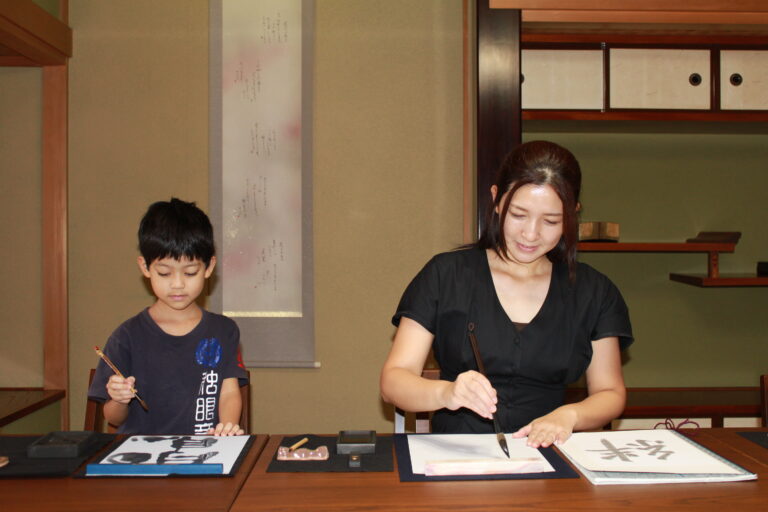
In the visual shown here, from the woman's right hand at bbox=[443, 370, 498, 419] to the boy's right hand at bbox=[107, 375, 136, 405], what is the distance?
696 mm

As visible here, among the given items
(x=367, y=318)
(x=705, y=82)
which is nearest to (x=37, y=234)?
(x=367, y=318)

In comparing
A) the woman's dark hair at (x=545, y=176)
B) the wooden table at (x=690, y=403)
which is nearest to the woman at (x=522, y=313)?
the woman's dark hair at (x=545, y=176)

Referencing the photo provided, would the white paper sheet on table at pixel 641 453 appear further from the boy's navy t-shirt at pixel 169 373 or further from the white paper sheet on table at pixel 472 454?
the boy's navy t-shirt at pixel 169 373

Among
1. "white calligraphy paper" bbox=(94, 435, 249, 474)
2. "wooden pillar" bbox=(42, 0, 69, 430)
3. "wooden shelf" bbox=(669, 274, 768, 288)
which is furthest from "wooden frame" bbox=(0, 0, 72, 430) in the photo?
"wooden shelf" bbox=(669, 274, 768, 288)

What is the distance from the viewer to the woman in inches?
59.6

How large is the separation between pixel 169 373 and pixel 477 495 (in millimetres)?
916

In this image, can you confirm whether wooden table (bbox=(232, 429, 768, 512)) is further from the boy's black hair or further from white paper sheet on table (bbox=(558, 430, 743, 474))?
the boy's black hair

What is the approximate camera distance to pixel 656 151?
11.0 feet

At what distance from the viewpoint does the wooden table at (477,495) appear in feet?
3.28

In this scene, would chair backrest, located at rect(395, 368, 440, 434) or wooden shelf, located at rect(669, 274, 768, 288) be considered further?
wooden shelf, located at rect(669, 274, 768, 288)

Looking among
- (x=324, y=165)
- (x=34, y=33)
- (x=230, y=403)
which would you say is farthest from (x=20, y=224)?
(x=230, y=403)

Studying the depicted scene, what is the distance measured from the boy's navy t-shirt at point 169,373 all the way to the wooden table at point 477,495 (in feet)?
1.79

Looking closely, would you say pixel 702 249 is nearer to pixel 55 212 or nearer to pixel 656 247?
pixel 656 247

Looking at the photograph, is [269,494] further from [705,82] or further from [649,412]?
[705,82]
